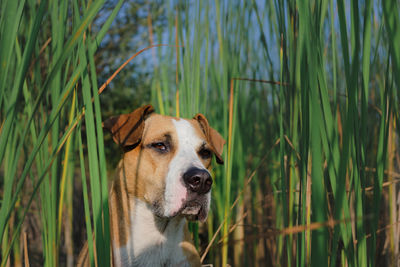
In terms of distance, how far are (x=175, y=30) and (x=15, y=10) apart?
160 centimetres

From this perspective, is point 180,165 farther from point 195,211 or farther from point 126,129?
point 126,129

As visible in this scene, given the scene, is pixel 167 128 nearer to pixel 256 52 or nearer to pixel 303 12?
pixel 256 52

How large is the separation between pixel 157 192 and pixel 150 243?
14.1 inches

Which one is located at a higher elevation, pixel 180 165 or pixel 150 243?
pixel 180 165

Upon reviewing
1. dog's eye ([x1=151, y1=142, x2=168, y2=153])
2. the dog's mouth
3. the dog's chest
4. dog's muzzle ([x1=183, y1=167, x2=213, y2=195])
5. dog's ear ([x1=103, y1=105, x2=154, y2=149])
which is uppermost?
dog's ear ([x1=103, y1=105, x2=154, y2=149])

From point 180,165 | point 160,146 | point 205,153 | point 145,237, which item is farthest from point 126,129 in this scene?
point 145,237

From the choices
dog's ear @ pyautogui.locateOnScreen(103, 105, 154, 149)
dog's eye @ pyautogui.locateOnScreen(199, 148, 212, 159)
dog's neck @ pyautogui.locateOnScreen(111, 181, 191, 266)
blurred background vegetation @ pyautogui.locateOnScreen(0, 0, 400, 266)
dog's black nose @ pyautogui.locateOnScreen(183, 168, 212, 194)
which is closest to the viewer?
blurred background vegetation @ pyautogui.locateOnScreen(0, 0, 400, 266)

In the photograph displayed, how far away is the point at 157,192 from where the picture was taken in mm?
2180

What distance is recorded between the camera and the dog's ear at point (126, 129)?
89.8 inches

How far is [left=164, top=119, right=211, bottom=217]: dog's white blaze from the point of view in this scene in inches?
79.5

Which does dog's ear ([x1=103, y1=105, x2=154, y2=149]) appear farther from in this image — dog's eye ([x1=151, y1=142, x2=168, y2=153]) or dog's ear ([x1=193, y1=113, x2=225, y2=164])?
dog's ear ([x1=193, y1=113, x2=225, y2=164])

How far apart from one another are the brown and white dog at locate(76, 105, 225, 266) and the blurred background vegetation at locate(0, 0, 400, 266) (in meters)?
0.15

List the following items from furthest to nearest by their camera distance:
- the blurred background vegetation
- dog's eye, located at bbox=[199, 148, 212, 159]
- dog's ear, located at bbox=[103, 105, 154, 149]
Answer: dog's eye, located at bbox=[199, 148, 212, 159] → dog's ear, located at bbox=[103, 105, 154, 149] → the blurred background vegetation

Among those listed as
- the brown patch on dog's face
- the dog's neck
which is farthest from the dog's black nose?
the dog's neck
